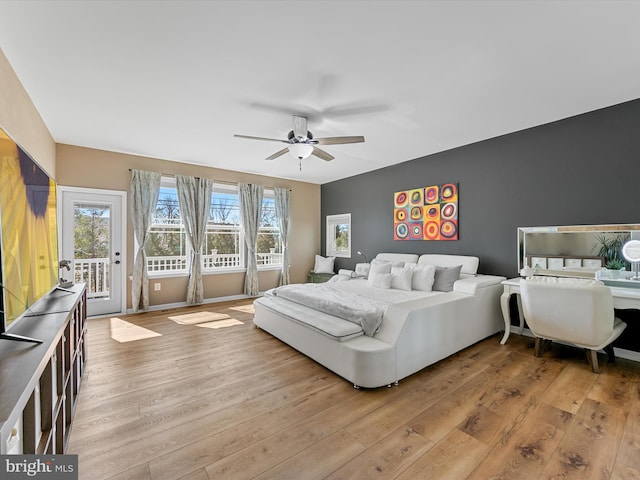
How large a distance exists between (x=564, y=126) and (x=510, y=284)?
1.96 m

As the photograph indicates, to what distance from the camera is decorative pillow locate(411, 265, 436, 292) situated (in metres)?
3.78

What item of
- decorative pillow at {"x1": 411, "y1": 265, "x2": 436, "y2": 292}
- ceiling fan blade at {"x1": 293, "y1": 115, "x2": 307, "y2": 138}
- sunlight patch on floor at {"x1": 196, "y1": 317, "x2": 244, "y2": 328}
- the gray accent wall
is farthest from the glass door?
the gray accent wall

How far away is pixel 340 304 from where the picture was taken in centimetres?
293

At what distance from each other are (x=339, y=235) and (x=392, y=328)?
408 cm

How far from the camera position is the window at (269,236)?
6.15 metres

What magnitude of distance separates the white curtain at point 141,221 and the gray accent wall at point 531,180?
13.7 ft

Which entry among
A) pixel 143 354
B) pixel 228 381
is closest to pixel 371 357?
pixel 228 381

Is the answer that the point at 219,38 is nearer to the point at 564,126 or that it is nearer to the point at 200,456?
the point at 200,456

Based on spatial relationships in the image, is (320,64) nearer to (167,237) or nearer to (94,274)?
(167,237)

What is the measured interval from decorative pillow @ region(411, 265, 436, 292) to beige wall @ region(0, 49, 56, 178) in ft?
13.0

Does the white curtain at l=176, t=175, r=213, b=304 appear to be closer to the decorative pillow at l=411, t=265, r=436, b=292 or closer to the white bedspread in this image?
the white bedspread

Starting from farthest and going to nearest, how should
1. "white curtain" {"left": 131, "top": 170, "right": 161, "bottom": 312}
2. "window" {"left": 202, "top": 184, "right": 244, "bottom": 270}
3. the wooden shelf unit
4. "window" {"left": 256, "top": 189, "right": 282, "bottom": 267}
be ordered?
"window" {"left": 256, "top": 189, "right": 282, "bottom": 267}, "window" {"left": 202, "top": 184, "right": 244, "bottom": 270}, "white curtain" {"left": 131, "top": 170, "right": 161, "bottom": 312}, the wooden shelf unit

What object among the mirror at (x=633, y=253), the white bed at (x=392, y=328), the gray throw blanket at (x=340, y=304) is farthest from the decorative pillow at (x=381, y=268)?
the mirror at (x=633, y=253)

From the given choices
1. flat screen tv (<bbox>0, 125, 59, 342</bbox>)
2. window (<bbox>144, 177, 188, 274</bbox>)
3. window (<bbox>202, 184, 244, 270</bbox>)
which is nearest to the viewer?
flat screen tv (<bbox>0, 125, 59, 342</bbox>)
